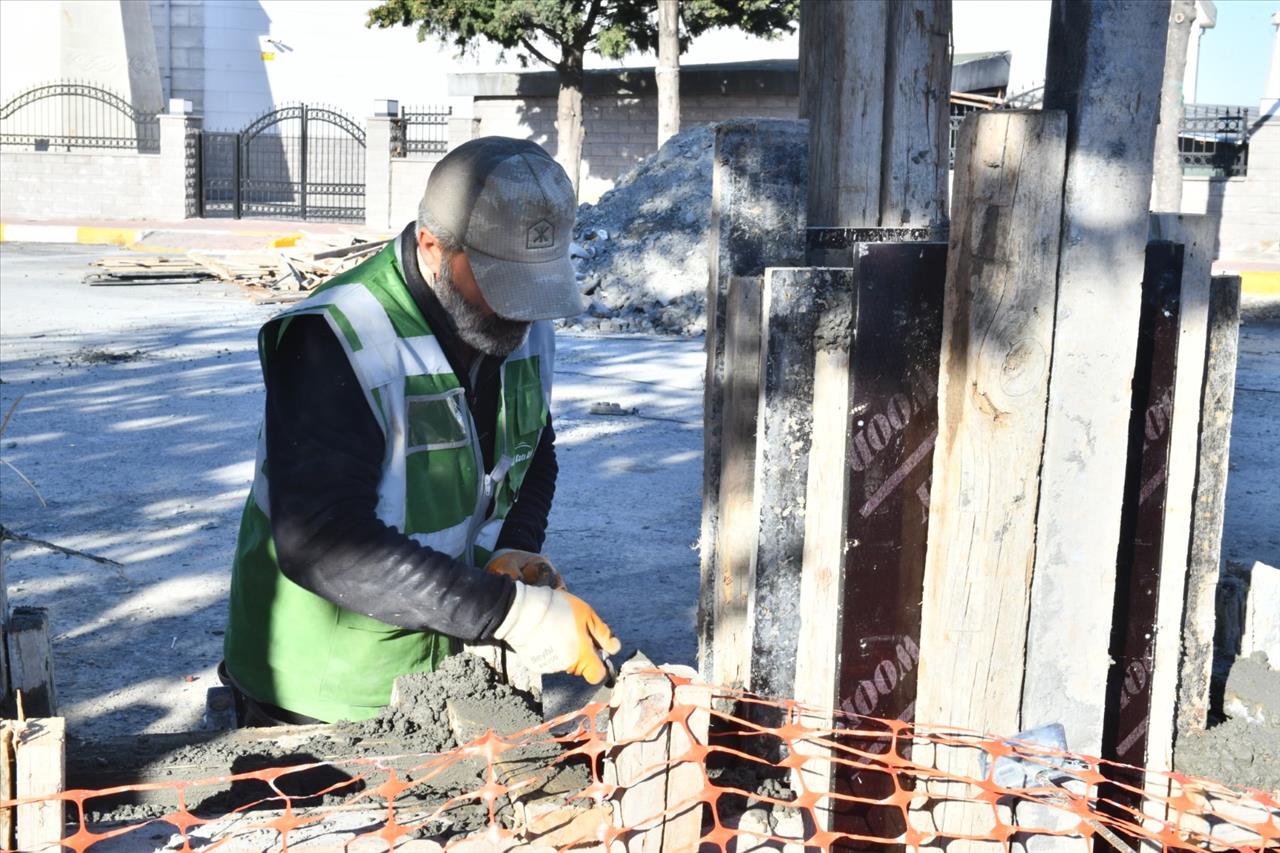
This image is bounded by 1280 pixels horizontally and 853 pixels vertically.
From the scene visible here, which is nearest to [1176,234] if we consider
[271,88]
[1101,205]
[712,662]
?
[1101,205]

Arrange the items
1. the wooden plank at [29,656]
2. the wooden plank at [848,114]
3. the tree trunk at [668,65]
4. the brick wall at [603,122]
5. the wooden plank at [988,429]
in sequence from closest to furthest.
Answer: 1. the wooden plank at [988,429]
2. the wooden plank at [29,656]
3. the wooden plank at [848,114]
4. the tree trunk at [668,65]
5. the brick wall at [603,122]

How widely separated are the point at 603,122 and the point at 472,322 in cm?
2602

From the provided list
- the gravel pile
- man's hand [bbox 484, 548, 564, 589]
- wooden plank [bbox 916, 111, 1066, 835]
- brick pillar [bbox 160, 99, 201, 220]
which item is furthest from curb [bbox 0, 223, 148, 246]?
wooden plank [bbox 916, 111, 1066, 835]

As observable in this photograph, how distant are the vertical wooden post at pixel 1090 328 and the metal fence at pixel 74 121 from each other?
2779cm

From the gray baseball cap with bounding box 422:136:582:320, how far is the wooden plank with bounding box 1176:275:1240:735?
1.63 metres

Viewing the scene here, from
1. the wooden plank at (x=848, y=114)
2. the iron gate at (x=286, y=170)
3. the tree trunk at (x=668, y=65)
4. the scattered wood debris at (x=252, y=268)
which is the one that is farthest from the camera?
the iron gate at (x=286, y=170)

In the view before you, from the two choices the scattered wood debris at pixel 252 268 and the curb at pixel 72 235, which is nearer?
the scattered wood debris at pixel 252 268

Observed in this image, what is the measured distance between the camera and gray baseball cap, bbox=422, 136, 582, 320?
2732 millimetres

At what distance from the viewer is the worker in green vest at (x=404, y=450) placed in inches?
105

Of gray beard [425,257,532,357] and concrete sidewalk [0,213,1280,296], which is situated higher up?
gray beard [425,257,532,357]

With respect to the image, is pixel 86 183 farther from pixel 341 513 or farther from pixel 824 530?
pixel 824 530

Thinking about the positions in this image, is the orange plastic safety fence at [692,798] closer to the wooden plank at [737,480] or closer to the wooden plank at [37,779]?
the wooden plank at [37,779]

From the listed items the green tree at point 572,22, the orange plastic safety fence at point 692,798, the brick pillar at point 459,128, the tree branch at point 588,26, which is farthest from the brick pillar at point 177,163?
the orange plastic safety fence at point 692,798

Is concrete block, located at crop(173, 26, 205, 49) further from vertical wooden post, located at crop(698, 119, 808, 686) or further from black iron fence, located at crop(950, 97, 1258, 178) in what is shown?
vertical wooden post, located at crop(698, 119, 808, 686)
